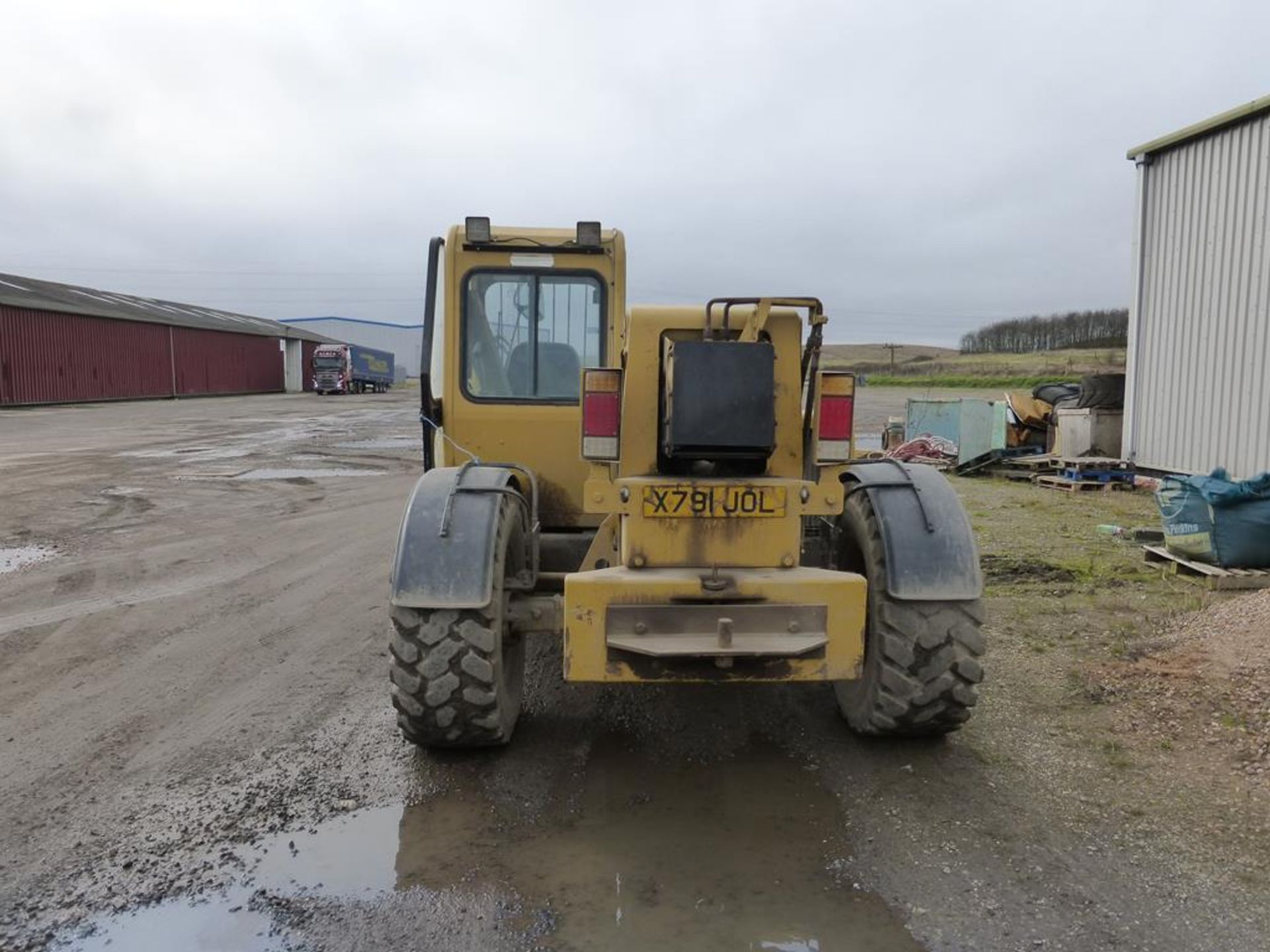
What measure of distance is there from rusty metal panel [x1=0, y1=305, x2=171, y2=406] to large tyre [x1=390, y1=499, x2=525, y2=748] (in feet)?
117

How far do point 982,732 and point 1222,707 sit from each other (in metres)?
1.28

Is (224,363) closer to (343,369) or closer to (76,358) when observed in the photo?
(343,369)

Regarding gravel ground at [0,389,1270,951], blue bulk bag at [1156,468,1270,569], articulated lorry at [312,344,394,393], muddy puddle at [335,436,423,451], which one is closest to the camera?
gravel ground at [0,389,1270,951]

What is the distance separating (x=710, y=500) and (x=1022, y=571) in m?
5.13

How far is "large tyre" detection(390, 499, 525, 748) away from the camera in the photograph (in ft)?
12.7

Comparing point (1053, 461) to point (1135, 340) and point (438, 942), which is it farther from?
point (438, 942)

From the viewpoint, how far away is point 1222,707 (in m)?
4.65

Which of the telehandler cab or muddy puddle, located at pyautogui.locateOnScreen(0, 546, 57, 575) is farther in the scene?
muddy puddle, located at pyautogui.locateOnScreen(0, 546, 57, 575)

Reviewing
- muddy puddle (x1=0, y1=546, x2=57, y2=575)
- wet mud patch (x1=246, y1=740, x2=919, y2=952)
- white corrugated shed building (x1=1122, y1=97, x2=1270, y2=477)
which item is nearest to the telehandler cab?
wet mud patch (x1=246, y1=740, x2=919, y2=952)

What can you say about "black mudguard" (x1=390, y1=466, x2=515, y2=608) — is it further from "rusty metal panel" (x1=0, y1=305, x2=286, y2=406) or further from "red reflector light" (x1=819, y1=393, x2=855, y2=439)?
"rusty metal panel" (x1=0, y1=305, x2=286, y2=406)

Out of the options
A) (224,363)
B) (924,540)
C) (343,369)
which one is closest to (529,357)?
(924,540)

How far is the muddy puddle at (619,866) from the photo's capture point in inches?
117

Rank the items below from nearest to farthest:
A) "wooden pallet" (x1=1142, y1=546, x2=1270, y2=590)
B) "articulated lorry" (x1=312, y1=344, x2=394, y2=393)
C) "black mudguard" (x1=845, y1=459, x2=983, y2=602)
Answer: "black mudguard" (x1=845, y1=459, x2=983, y2=602) → "wooden pallet" (x1=1142, y1=546, x2=1270, y2=590) → "articulated lorry" (x1=312, y1=344, x2=394, y2=393)

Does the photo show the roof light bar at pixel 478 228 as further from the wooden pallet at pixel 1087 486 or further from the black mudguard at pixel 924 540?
the wooden pallet at pixel 1087 486
